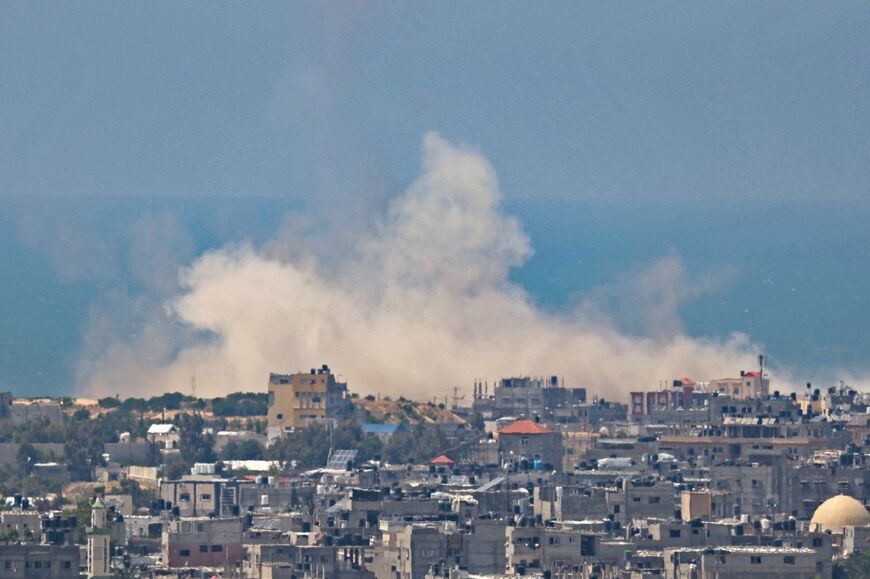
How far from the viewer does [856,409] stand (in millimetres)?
197125

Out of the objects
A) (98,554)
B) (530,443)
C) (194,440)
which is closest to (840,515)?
(98,554)

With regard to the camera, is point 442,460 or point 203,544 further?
point 442,460

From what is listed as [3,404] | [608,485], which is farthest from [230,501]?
[3,404]

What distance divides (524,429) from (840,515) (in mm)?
45399

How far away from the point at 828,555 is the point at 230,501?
115 feet

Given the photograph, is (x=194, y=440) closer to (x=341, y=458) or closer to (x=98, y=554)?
(x=341, y=458)

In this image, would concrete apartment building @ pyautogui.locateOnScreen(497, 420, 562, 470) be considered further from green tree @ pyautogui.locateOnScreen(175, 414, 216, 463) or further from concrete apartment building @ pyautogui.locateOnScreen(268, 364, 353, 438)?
concrete apartment building @ pyautogui.locateOnScreen(268, 364, 353, 438)

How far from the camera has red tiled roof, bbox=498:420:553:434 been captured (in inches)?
7215

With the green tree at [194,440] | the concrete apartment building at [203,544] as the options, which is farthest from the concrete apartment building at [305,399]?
the concrete apartment building at [203,544]

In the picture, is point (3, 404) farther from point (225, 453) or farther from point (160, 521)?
point (160, 521)

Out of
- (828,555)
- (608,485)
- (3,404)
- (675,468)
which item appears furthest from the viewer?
(3,404)

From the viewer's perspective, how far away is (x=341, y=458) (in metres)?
178

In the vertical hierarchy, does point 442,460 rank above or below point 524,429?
below

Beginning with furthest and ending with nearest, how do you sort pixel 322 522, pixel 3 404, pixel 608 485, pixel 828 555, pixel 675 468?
pixel 3 404 < pixel 675 468 < pixel 608 485 < pixel 322 522 < pixel 828 555
